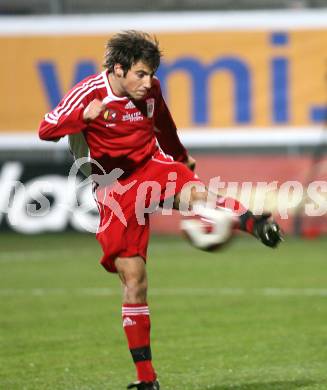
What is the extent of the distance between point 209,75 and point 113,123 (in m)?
13.5

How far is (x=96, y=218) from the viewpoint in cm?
1811

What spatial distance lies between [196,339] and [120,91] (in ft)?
9.85

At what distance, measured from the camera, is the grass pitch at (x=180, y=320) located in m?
7.52

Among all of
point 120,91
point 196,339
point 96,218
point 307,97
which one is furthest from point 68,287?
point 307,97

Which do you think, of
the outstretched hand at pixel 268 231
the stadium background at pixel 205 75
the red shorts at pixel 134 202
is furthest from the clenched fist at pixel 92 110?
the stadium background at pixel 205 75

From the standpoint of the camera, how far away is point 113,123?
6805 millimetres

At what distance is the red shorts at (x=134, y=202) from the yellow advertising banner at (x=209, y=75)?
1309cm

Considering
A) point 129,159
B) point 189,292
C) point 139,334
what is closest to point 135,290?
point 139,334

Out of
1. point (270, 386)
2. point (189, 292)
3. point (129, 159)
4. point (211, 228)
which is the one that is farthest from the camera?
point (189, 292)

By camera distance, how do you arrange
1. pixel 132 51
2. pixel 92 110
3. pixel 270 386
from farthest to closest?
pixel 270 386, pixel 132 51, pixel 92 110

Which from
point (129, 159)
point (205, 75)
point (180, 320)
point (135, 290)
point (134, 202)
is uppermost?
point (129, 159)

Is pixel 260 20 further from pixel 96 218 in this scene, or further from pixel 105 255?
pixel 105 255

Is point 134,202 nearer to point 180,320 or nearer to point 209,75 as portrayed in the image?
point 180,320

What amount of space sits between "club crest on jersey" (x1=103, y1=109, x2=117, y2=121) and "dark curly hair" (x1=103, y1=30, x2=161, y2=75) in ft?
0.94
